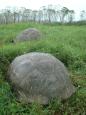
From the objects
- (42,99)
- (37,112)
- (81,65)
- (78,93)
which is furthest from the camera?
(81,65)

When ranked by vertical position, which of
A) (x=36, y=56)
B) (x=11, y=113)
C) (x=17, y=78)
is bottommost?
(x=11, y=113)

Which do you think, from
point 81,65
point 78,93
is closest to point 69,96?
point 78,93

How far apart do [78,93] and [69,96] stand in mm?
186

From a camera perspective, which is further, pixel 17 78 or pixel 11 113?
pixel 17 78

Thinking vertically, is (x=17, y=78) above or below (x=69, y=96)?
above

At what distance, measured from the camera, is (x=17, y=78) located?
13.2 ft

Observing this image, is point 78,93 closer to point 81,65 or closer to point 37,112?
point 37,112

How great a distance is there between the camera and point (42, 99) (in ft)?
12.5

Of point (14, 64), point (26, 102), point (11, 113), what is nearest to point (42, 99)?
point (26, 102)

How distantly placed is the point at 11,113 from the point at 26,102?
0.96 feet

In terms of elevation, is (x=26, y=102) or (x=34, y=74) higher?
(x=34, y=74)

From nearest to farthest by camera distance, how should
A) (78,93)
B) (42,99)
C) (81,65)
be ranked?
(42,99), (78,93), (81,65)

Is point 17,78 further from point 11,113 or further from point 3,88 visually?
point 11,113

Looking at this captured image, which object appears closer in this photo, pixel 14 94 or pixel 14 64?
pixel 14 94
